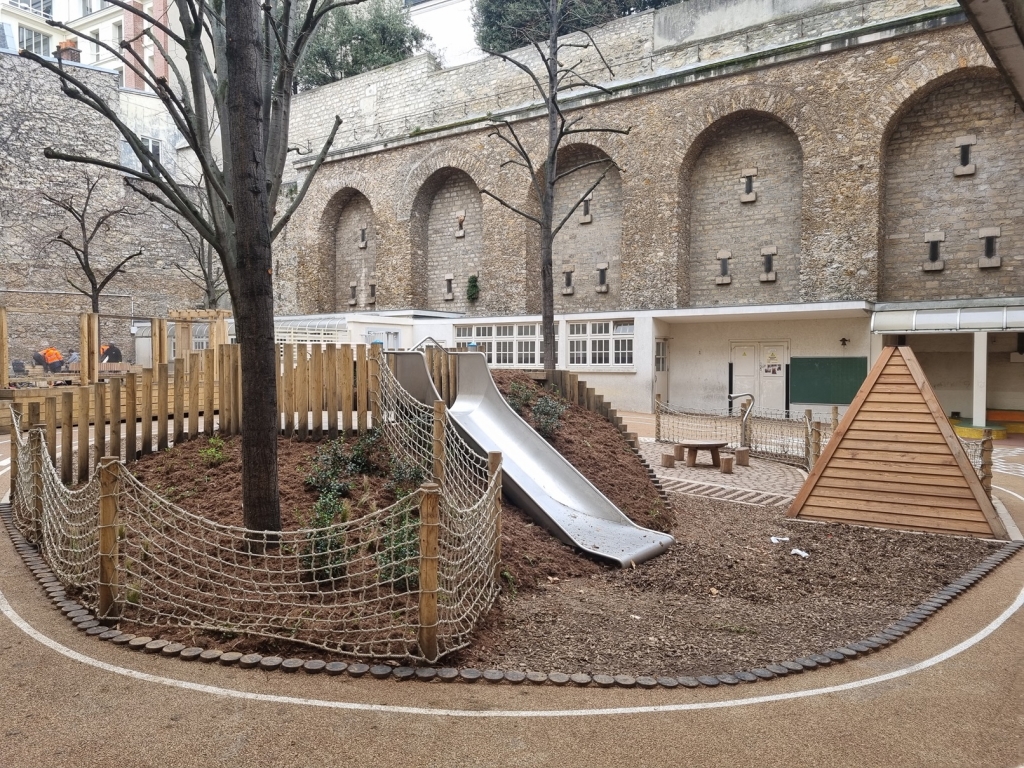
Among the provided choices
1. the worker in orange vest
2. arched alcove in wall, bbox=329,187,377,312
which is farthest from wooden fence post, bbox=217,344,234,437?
arched alcove in wall, bbox=329,187,377,312

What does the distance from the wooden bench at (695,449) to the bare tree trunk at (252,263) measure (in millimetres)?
9402

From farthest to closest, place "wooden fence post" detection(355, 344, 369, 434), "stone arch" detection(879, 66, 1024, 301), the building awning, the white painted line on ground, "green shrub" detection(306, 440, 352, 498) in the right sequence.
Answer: "stone arch" detection(879, 66, 1024, 301)
the building awning
"wooden fence post" detection(355, 344, 369, 434)
"green shrub" detection(306, 440, 352, 498)
the white painted line on ground

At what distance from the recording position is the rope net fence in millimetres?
4598

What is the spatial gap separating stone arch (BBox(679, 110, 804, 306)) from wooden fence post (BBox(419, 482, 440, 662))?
21.1m

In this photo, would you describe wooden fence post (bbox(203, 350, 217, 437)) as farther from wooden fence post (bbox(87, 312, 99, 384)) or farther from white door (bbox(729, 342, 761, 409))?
white door (bbox(729, 342, 761, 409))

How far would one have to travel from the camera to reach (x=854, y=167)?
2097 cm

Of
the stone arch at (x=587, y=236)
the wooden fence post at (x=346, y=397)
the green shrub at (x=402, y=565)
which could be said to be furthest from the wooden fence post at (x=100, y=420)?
the stone arch at (x=587, y=236)

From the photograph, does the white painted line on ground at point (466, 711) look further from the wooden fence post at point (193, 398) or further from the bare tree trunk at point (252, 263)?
the wooden fence post at point (193, 398)

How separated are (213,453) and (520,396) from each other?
420 centimetres

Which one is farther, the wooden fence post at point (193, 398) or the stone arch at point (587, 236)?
the stone arch at point (587, 236)

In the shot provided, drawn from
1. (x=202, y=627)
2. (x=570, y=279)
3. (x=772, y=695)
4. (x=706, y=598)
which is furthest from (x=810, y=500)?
(x=570, y=279)

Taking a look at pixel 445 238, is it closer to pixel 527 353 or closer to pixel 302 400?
pixel 527 353

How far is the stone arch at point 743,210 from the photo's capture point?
75.5ft

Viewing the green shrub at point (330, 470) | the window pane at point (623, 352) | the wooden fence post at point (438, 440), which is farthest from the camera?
Result: the window pane at point (623, 352)
